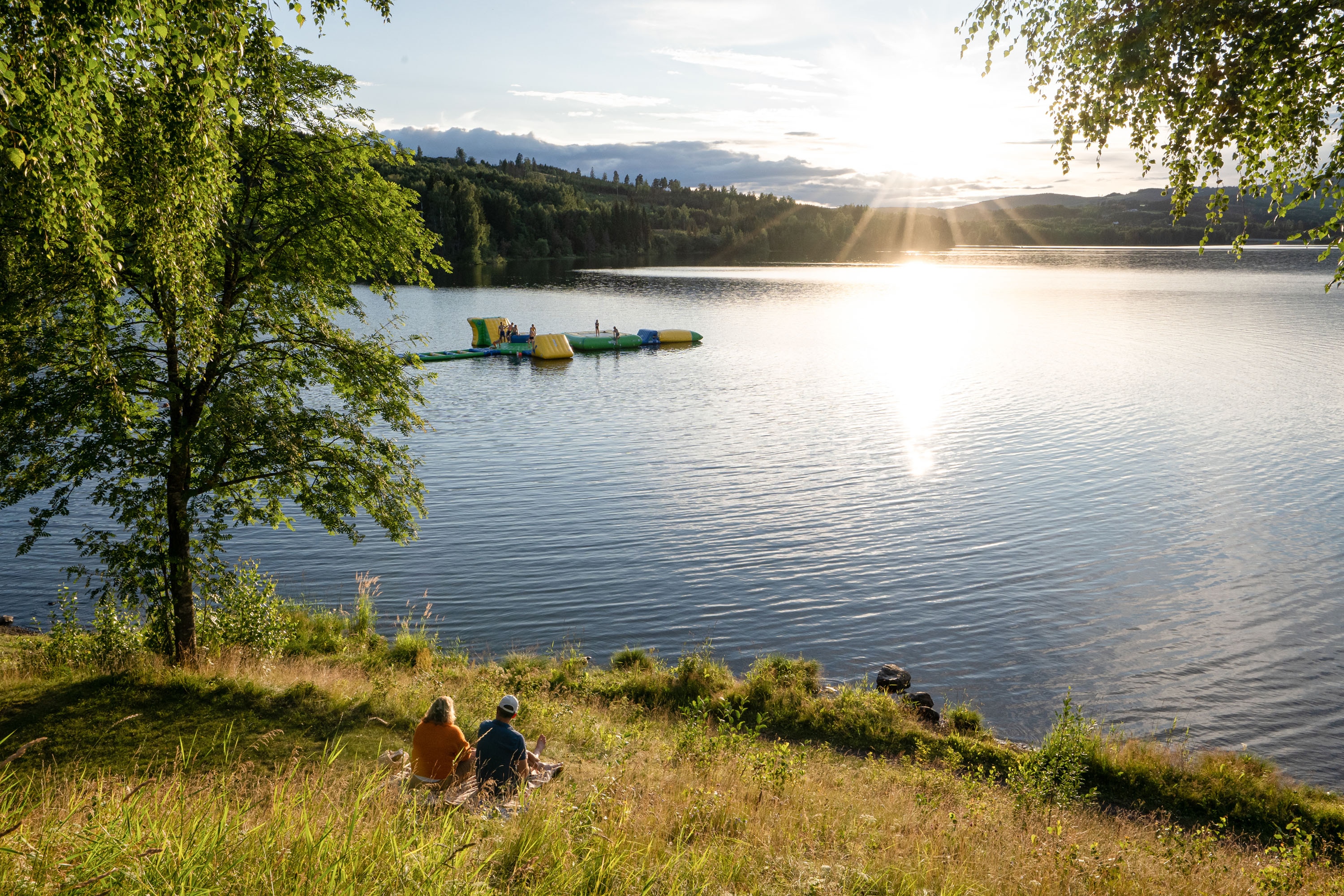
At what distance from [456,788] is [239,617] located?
8.18 meters

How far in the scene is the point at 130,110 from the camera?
940cm

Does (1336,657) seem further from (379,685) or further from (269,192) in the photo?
(269,192)

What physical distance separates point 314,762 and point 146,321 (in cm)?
718

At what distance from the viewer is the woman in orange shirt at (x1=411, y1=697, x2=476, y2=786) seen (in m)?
8.33

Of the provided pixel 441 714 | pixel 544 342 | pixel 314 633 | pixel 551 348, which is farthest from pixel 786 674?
pixel 544 342

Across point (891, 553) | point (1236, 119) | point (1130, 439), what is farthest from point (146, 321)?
point (1130, 439)

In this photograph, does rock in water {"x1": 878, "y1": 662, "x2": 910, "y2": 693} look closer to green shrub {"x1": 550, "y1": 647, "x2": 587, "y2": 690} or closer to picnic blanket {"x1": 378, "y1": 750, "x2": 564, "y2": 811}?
green shrub {"x1": 550, "y1": 647, "x2": 587, "y2": 690}

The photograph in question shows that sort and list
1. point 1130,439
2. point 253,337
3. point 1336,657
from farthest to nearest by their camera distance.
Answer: point 1130,439, point 1336,657, point 253,337

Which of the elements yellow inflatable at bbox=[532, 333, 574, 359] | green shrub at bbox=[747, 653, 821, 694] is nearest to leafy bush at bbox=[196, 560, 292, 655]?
green shrub at bbox=[747, 653, 821, 694]

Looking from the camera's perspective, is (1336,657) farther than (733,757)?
Yes

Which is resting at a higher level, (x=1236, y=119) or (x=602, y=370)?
(x=1236, y=119)

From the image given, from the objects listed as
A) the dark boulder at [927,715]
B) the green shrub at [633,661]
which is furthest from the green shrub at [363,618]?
the dark boulder at [927,715]

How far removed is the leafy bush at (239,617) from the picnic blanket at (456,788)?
6124 millimetres

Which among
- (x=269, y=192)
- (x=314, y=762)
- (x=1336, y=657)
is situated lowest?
(x=1336, y=657)
